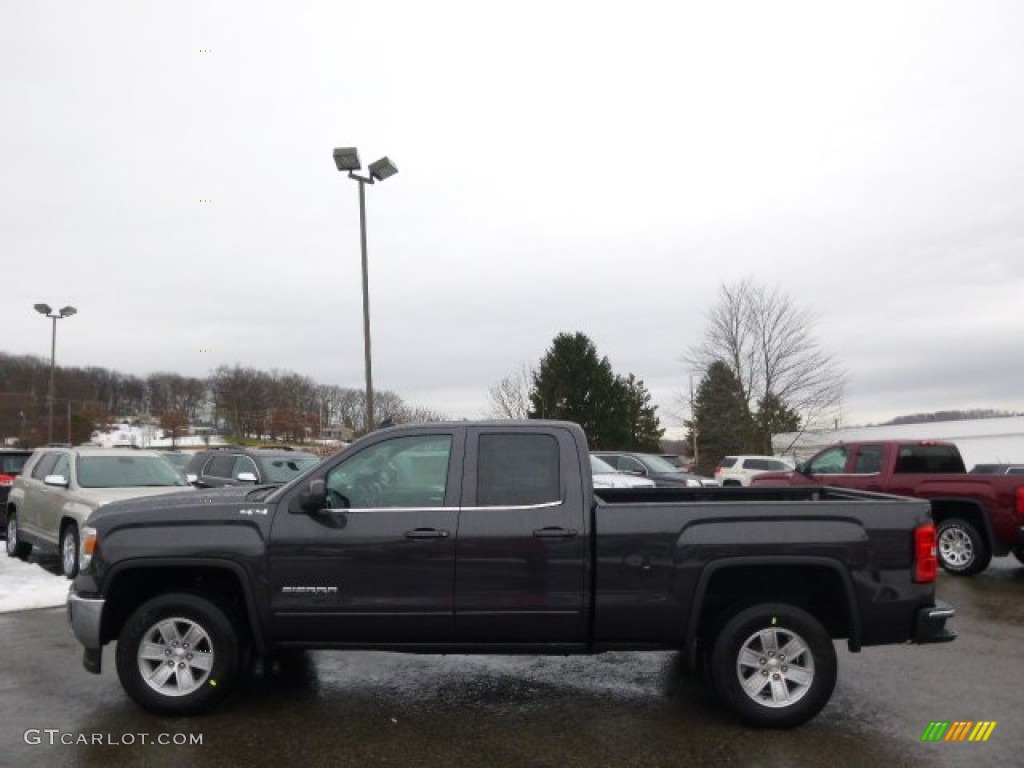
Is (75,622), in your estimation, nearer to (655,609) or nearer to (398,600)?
(398,600)

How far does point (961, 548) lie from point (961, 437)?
1454 inches

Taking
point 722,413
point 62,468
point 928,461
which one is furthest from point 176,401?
point 928,461

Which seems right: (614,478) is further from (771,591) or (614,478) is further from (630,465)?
(771,591)

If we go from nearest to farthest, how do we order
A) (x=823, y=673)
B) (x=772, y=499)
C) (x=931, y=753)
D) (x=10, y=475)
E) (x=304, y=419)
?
(x=931, y=753), (x=823, y=673), (x=772, y=499), (x=10, y=475), (x=304, y=419)

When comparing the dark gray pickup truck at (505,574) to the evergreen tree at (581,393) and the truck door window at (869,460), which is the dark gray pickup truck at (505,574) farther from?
the evergreen tree at (581,393)

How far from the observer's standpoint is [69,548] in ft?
32.6

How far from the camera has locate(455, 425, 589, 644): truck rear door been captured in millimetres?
4887

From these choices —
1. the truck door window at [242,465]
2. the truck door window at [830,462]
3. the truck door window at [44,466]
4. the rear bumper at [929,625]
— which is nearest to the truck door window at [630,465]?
the truck door window at [830,462]

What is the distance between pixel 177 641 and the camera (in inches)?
199

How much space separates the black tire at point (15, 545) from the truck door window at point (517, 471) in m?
9.83

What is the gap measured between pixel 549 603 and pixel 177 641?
91.9 inches

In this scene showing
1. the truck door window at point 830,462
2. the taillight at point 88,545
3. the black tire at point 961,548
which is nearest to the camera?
the taillight at point 88,545

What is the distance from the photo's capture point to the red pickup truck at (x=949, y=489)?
10234 millimetres

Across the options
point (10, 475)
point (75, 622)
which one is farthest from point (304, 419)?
point (75, 622)
